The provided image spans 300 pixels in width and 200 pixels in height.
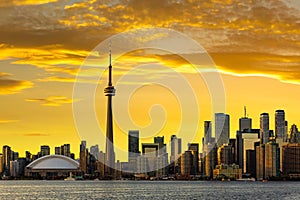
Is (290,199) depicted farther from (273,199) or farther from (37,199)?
(37,199)

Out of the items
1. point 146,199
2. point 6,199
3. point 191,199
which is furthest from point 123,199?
point 6,199

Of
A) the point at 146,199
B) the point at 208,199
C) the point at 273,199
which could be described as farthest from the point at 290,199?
the point at 146,199

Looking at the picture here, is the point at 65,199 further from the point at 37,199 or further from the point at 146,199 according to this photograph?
the point at 146,199

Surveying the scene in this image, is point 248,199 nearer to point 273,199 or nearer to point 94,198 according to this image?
point 273,199

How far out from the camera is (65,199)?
170750mm

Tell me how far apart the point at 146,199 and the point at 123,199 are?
18.8ft

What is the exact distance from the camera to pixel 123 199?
169500 millimetres

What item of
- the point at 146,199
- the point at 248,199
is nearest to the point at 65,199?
the point at 146,199

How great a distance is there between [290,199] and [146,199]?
34.2 m

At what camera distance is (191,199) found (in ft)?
568

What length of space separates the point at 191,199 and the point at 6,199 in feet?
148

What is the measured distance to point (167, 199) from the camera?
17300 centimetres

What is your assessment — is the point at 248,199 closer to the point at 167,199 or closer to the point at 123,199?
the point at 167,199

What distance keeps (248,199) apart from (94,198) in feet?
123
